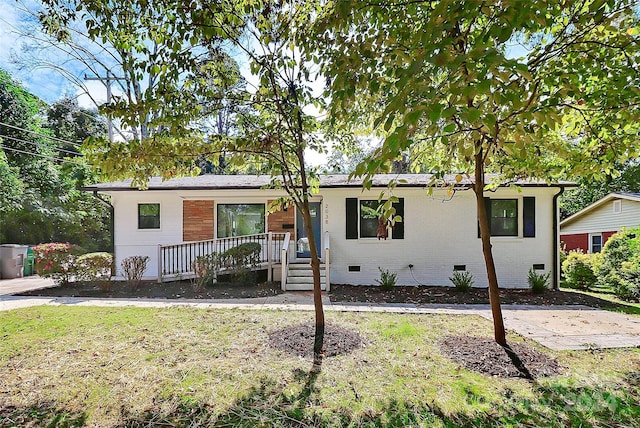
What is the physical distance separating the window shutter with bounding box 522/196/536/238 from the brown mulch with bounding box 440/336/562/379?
6.94 m

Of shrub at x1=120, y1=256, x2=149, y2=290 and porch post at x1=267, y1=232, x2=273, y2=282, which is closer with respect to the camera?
shrub at x1=120, y1=256, x2=149, y2=290

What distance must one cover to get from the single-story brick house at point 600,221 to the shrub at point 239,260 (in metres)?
16.3

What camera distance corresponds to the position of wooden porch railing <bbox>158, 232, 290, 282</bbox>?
10390mm

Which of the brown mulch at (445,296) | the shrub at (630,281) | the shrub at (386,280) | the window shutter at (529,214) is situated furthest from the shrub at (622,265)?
the shrub at (386,280)

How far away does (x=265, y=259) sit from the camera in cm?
1086

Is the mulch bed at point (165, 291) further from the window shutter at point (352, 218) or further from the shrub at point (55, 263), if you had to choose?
the window shutter at point (352, 218)

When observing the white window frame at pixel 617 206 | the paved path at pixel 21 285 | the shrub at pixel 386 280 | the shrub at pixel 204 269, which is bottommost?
the paved path at pixel 21 285

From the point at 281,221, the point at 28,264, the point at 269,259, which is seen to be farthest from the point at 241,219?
the point at 28,264

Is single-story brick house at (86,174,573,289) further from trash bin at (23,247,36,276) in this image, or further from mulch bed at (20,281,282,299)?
trash bin at (23,247,36,276)

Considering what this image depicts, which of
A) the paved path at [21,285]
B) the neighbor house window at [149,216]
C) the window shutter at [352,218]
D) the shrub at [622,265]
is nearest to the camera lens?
the paved path at [21,285]

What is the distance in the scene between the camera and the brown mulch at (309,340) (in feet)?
15.0

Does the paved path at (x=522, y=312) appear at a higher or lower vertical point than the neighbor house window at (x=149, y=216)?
lower

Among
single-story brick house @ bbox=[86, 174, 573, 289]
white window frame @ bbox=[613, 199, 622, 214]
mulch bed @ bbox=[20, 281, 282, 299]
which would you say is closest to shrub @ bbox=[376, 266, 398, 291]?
single-story brick house @ bbox=[86, 174, 573, 289]

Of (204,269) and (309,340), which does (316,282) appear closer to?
(309,340)
